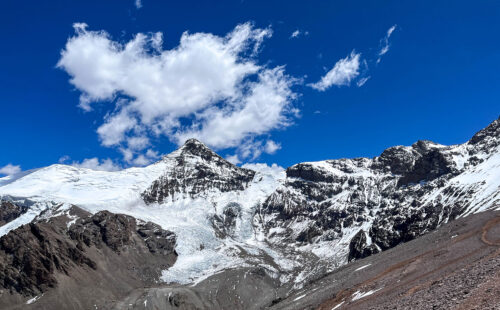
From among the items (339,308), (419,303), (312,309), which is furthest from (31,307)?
(419,303)

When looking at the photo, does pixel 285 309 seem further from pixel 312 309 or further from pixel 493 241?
pixel 493 241

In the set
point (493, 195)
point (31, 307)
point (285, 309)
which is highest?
point (31, 307)

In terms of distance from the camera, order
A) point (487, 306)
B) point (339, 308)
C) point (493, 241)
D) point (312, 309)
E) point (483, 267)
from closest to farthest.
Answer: point (487, 306) → point (483, 267) → point (339, 308) → point (493, 241) → point (312, 309)

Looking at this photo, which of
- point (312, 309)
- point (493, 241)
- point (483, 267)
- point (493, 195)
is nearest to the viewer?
point (483, 267)

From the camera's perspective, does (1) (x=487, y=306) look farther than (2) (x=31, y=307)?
No

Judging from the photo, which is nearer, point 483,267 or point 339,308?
point 483,267

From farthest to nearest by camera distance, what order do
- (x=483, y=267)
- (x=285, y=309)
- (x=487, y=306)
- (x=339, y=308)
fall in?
1. (x=285, y=309)
2. (x=339, y=308)
3. (x=483, y=267)
4. (x=487, y=306)

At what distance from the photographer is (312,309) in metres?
81.9

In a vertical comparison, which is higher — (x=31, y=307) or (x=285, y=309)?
Answer: (x=31, y=307)

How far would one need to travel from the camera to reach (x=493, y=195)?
18638 cm

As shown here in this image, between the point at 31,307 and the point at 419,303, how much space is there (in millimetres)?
209899

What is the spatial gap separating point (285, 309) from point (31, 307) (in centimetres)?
14898

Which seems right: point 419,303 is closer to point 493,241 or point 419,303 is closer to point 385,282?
point 385,282

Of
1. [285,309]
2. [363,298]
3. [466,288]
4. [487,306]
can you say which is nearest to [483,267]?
[466,288]
